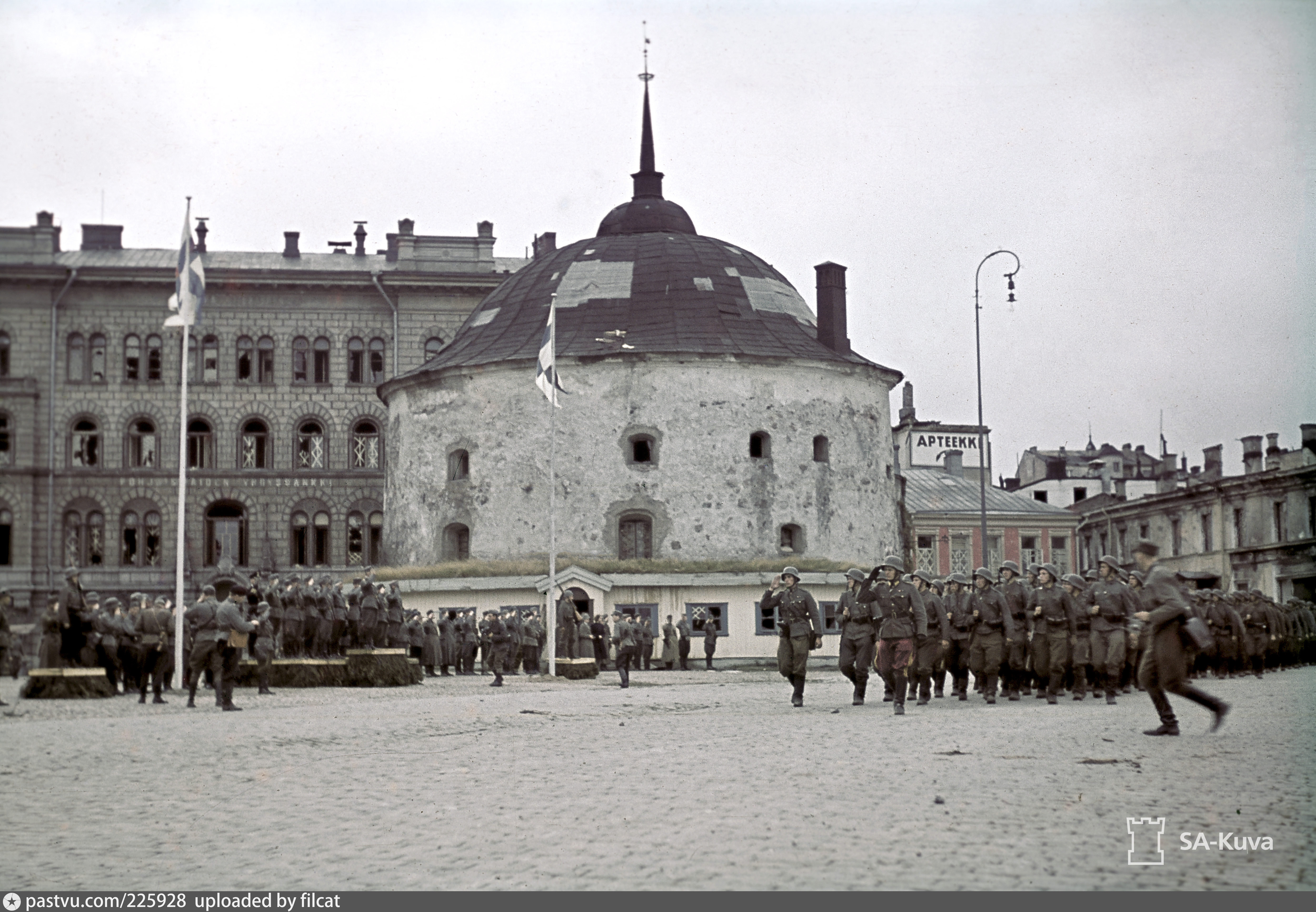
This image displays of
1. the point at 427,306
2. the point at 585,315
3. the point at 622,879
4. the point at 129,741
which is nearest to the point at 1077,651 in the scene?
the point at 129,741

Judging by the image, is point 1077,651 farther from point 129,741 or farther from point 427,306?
point 427,306

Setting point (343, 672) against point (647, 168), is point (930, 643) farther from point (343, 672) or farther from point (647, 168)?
point (647, 168)

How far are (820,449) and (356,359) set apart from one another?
833 inches

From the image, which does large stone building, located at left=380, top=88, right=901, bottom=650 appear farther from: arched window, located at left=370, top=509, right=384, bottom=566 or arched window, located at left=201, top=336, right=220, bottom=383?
arched window, located at left=201, top=336, right=220, bottom=383

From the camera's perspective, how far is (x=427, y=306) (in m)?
59.7

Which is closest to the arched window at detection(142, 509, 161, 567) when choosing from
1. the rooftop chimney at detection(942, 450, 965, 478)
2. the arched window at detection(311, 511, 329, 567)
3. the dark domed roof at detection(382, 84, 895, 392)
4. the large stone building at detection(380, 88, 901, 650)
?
the arched window at detection(311, 511, 329, 567)

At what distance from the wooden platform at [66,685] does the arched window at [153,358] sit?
121 feet

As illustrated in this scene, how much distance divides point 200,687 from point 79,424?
1378 inches

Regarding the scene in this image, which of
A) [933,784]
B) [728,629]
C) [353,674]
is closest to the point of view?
[933,784]

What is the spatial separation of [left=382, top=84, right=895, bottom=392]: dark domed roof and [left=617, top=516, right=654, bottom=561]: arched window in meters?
5.10

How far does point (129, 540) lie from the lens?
190 ft

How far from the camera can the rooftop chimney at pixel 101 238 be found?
2472 inches

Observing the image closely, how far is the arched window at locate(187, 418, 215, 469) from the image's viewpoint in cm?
5853

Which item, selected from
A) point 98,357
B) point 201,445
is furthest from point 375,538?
point 98,357
